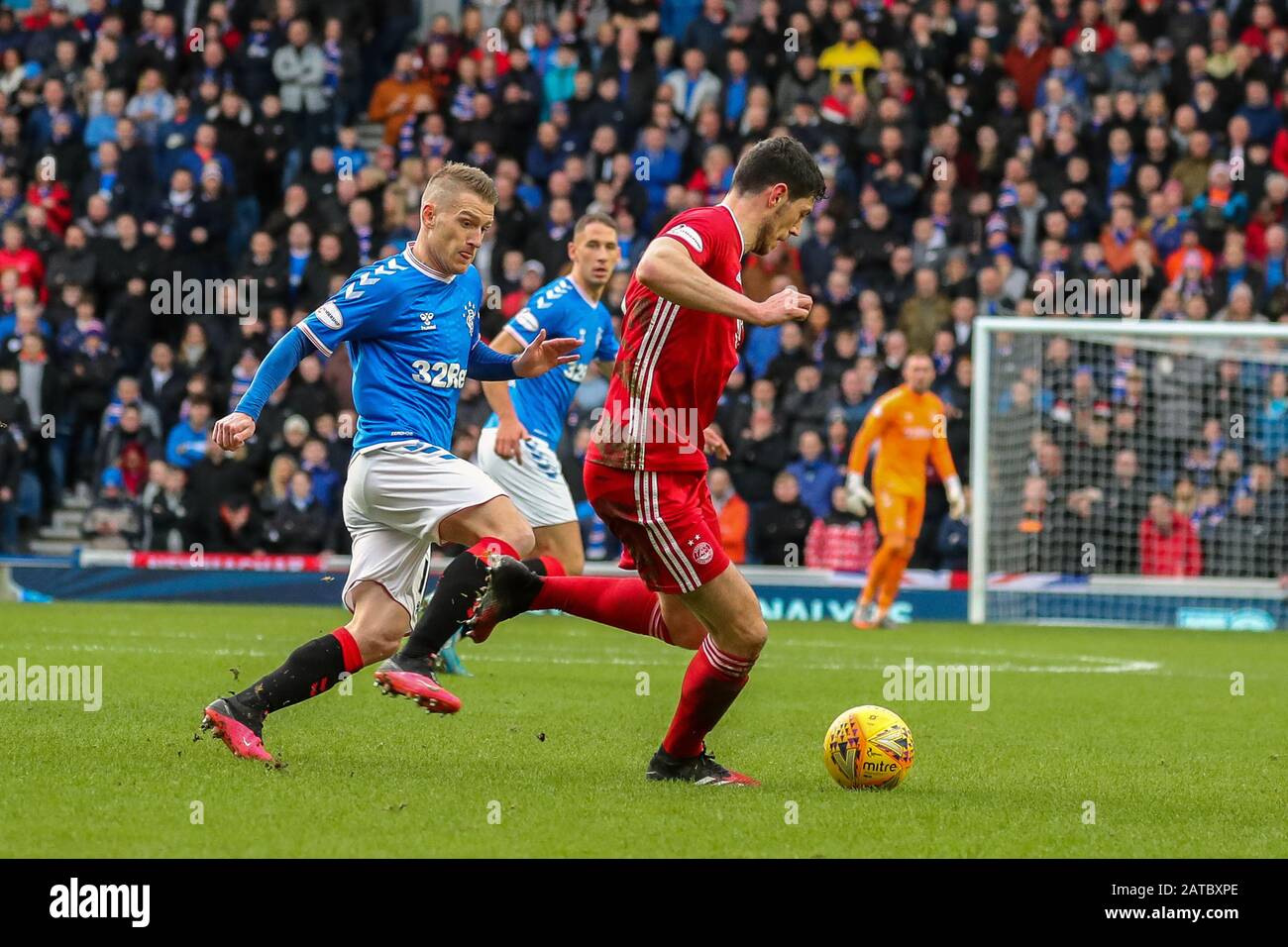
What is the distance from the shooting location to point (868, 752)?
661cm

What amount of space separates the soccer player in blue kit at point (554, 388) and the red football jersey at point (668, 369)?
367 centimetres

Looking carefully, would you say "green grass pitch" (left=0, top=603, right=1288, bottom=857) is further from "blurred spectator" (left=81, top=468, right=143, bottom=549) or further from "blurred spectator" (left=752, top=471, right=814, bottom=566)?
"blurred spectator" (left=81, top=468, right=143, bottom=549)

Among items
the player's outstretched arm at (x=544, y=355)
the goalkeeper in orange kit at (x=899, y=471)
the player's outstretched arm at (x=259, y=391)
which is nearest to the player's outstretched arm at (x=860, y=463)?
the goalkeeper in orange kit at (x=899, y=471)

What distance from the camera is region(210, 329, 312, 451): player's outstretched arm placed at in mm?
6172

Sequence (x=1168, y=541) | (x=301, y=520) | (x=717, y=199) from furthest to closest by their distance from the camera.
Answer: (x=717, y=199) → (x=301, y=520) → (x=1168, y=541)

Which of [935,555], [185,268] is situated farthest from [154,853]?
[185,268]

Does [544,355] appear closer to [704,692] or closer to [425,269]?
[425,269]

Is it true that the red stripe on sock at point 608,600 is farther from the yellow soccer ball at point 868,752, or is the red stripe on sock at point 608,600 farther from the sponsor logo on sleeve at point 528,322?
the sponsor logo on sleeve at point 528,322

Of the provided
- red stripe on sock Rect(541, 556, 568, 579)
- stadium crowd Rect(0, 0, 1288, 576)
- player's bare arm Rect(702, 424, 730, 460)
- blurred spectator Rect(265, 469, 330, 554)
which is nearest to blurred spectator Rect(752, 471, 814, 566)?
stadium crowd Rect(0, 0, 1288, 576)

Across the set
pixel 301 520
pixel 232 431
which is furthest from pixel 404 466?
pixel 301 520

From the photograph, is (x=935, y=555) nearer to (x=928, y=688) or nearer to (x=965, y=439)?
(x=965, y=439)

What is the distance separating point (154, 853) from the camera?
4.90m

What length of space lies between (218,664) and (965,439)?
9.45m

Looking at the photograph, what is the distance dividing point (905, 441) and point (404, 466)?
33.1ft
